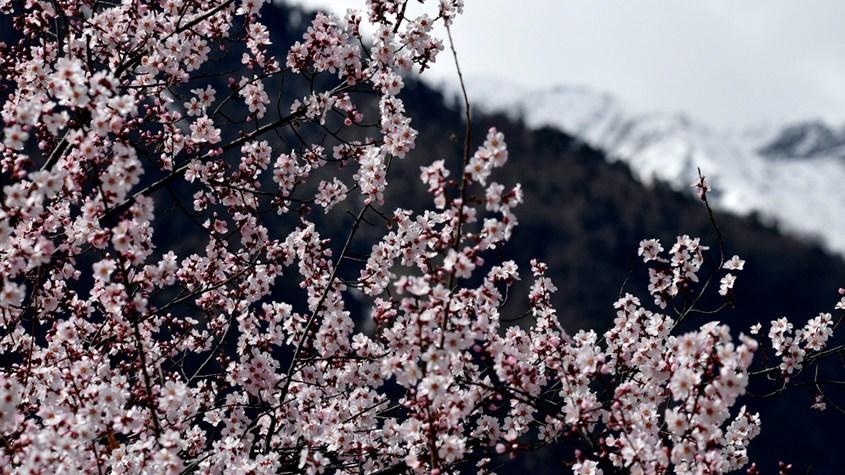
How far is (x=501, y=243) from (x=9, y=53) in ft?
17.4

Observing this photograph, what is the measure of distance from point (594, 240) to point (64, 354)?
10189cm

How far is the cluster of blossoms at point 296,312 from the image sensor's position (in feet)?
17.3

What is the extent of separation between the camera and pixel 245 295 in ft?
27.9

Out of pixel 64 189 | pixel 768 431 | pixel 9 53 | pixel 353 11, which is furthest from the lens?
pixel 768 431

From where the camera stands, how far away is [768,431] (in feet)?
313

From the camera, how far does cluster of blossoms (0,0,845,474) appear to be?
528 centimetres

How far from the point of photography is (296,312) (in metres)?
7.77

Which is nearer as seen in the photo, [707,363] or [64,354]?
[707,363]

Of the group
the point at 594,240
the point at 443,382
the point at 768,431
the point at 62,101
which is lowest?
the point at 443,382

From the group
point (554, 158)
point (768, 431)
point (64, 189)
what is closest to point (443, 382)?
point (64, 189)

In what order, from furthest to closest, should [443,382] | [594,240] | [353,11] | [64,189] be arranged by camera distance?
[594,240] < [353,11] < [64,189] < [443,382]

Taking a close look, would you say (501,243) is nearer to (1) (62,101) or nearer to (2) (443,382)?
(2) (443,382)

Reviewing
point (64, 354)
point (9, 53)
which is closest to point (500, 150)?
point (64, 354)

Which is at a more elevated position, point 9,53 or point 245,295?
point 9,53
